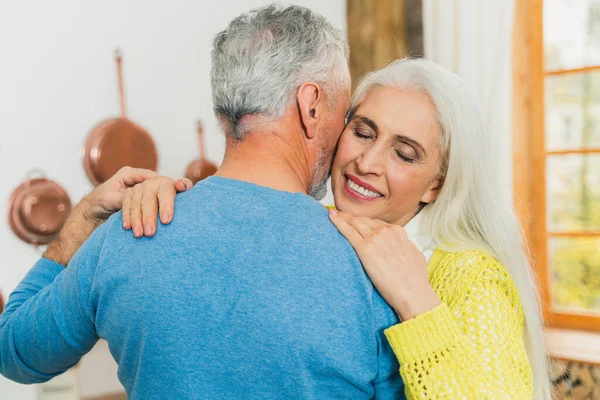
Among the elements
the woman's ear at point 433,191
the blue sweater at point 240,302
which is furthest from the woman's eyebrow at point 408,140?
the blue sweater at point 240,302

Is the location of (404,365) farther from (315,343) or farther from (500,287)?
(500,287)

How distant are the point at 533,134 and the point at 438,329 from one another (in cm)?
226

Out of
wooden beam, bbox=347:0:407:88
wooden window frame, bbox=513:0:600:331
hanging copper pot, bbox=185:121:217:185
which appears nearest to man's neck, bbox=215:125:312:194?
hanging copper pot, bbox=185:121:217:185

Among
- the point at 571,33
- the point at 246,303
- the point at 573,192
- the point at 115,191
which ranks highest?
the point at 571,33

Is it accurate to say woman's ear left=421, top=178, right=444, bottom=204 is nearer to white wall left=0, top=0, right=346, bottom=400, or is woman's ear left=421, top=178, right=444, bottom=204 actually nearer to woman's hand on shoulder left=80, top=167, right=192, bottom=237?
woman's hand on shoulder left=80, top=167, right=192, bottom=237

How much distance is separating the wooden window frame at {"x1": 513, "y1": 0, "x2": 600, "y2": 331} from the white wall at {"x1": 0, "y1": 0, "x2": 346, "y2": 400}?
57.7 inches

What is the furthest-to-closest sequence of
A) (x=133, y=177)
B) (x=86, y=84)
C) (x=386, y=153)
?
(x=86, y=84), (x=386, y=153), (x=133, y=177)

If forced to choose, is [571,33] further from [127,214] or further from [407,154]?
[127,214]

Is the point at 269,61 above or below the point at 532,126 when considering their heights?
above

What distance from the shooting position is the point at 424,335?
3.44 feet

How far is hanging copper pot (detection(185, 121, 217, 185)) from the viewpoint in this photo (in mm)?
3014

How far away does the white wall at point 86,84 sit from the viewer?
242 cm

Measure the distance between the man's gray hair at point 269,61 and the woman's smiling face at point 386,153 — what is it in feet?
1.22

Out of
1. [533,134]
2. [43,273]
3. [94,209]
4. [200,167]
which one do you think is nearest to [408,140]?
[94,209]
